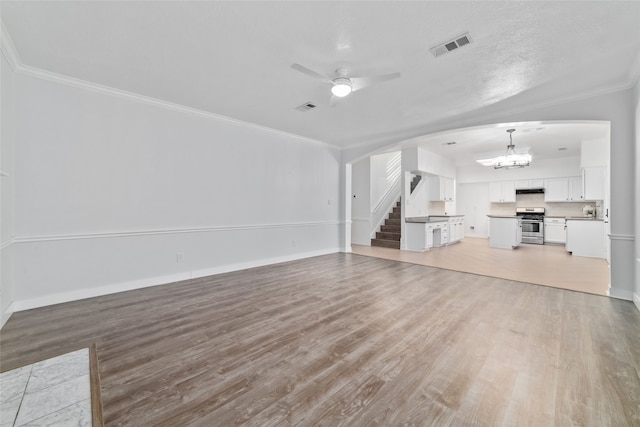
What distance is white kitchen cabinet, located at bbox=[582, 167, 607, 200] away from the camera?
6.58 meters

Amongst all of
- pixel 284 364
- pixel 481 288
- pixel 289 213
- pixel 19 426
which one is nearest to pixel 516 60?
pixel 481 288

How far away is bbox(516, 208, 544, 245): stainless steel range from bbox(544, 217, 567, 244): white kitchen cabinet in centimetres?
→ 15

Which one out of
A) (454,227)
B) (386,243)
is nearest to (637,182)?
(386,243)

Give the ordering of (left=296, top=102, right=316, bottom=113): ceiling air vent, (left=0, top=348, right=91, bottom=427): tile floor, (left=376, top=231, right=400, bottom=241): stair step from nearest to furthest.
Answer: (left=0, top=348, right=91, bottom=427): tile floor → (left=296, top=102, right=316, bottom=113): ceiling air vent → (left=376, top=231, right=400, bottom=241): stair step

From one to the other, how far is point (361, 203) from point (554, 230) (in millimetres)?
6555

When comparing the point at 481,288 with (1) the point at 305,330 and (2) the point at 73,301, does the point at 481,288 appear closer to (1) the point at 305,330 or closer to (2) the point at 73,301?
(1) the point at 305,330

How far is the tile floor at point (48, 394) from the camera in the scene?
1.49 metres

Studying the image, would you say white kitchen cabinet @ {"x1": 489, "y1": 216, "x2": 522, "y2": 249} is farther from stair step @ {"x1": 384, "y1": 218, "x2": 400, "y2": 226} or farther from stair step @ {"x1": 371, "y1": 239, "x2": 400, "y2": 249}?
stair step @ {"x1": 371, "y1": 239, "x2": 400, "y2": 249}

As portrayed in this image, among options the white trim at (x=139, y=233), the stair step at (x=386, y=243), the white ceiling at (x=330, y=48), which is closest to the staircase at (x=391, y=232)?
the stair step at (x=386, y=243)

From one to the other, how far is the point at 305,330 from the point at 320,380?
751mm

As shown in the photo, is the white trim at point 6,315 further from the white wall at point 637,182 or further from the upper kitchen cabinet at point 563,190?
the upper kitchen cabinet at point 563,190

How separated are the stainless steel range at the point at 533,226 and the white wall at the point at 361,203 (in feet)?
17.9

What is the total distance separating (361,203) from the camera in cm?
837

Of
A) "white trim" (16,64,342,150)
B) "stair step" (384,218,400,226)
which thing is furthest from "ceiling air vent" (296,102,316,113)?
"stair step" (384,218,400,226)
